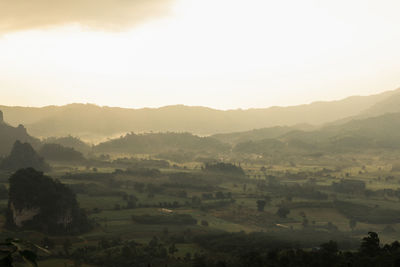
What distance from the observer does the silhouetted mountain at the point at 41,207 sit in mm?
163750

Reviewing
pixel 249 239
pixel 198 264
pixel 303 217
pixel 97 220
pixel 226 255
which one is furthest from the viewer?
pixel 303 217

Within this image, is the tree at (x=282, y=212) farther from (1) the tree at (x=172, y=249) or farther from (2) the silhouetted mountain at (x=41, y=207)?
(2) the silhouetted mountain at (x=41, y=207)

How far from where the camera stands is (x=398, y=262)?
68.1 m

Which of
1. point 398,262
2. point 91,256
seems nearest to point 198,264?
point 91,256

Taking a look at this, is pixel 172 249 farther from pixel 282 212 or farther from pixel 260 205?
pixel 260 205

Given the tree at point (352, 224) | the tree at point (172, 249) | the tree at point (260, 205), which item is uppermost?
the tree at point (260, 205)

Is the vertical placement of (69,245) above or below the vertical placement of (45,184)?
below

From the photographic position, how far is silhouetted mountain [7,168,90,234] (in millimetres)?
163750

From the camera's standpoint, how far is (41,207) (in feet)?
560

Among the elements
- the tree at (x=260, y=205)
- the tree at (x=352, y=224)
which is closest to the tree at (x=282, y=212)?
the tree at (x=260, y=205)

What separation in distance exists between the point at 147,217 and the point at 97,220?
2003cm

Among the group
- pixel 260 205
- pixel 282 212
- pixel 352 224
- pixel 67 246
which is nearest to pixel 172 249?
pixel 67 246

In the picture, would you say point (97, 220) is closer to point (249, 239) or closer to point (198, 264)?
point (249, 239)

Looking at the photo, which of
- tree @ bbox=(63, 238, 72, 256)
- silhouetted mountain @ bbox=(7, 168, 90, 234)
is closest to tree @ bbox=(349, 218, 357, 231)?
silhouetted mountain @ bbox=(7, 168, 90, 234)
